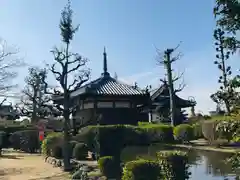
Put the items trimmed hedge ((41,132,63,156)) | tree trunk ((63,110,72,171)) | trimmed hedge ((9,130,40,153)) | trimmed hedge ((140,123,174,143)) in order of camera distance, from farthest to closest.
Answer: trimmed hedge ((140,123,174,143)) → trimmed hedge ((9,130,40,153)) → trimmed hedge ((41,132,63,156)) → tree trunk ((63,110,72,171))

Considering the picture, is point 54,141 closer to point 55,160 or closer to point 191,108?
point 55,160

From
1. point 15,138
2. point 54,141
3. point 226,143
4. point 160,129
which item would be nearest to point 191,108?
point 160,129

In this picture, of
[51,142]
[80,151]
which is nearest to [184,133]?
[51,142]

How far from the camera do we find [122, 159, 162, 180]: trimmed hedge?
25.5 feet

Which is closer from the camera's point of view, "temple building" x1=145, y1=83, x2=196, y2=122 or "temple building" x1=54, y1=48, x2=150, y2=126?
"temple building" x1=54, y1=48, x2=150, y2=126

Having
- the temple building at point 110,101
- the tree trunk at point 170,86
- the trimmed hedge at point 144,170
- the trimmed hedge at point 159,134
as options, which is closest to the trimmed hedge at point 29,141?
the temple building at point 110,101

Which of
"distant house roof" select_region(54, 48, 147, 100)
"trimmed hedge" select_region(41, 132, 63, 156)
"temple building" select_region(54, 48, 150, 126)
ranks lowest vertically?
"trimmed hedge" select_region(41, 132, 63, 156)

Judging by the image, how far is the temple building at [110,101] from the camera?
20.4 m

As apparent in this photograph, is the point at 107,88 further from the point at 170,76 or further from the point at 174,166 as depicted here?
the point at 174,166

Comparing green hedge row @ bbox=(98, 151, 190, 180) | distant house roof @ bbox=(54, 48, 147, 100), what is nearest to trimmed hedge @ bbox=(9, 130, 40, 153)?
distant house roof @ bbox=(54, 48, 147, 100)

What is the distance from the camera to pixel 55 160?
15.1m

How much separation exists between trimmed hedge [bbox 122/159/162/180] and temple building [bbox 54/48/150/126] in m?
12.4

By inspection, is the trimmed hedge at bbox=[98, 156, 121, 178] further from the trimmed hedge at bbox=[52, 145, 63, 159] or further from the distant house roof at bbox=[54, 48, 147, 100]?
the distant house roof at bbox=[54, 48, 147, 100]

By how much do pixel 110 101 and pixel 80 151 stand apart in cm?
656
